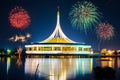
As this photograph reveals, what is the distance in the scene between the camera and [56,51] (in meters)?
129

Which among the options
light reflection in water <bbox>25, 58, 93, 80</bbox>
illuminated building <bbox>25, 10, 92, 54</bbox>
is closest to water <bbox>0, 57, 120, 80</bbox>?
light reflection in water <bbox>25, 58, 93, 80</bbox>

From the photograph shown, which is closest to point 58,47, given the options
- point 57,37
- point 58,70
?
point 57,37

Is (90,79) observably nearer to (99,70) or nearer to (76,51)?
(99,70)

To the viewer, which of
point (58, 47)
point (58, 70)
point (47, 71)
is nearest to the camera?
point (47, 71)

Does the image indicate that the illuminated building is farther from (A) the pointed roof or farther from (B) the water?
(B) the water

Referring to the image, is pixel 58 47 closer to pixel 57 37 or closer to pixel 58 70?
pixel 57 37

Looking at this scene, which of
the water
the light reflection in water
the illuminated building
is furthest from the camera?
the illuminated building

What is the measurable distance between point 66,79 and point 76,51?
85.2 meters

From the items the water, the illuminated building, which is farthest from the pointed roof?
the water

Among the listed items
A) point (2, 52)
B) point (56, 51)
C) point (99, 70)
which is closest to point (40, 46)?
point (56, 51)

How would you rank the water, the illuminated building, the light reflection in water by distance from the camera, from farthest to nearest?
the illuminated building → the light reflection in water → the water

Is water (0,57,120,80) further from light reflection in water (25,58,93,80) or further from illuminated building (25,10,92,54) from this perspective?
illuminated building (25,10,92,54)

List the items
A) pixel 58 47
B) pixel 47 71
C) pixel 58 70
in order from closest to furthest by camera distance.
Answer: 1. pixel 47 71
2. pixel 58 70
3. pixel 58 47

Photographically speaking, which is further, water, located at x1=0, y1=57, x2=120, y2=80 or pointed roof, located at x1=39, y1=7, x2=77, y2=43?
pointed roof, located at x1=39, y1=7, x2=77, y2=43
